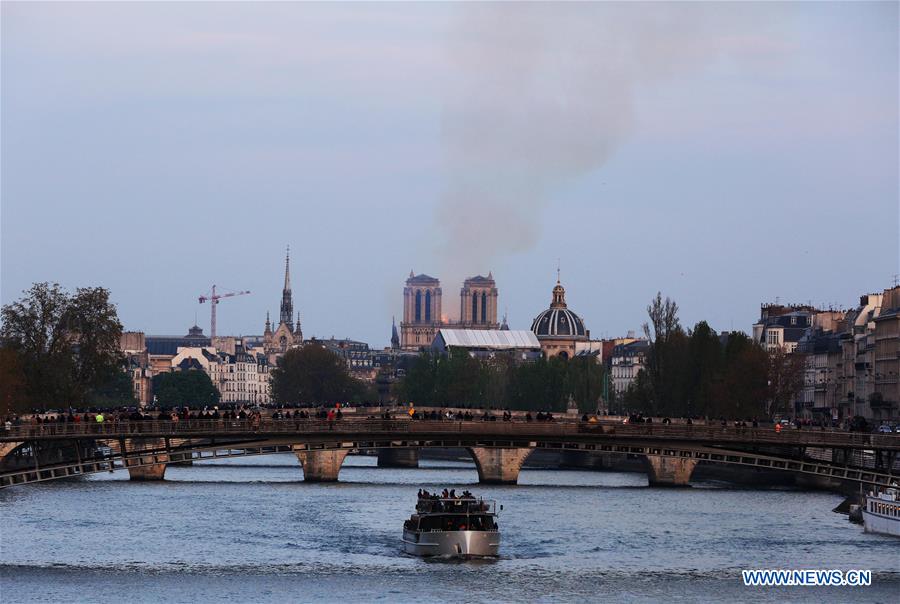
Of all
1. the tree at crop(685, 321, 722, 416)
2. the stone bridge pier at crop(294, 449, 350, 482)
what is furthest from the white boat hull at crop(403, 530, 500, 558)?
the tree at crop(685, 321, 722, 416)

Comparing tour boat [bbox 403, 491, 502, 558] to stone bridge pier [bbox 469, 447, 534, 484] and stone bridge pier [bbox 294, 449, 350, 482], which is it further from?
stone bridge pier [bbox 294, 449, 350, 482]

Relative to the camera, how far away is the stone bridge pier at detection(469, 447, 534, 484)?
121062 millimetres

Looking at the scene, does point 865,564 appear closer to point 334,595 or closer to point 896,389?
point 334,595

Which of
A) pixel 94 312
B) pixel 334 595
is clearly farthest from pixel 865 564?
pixel 94 312

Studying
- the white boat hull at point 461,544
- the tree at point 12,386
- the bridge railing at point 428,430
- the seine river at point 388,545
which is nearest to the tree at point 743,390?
the seine river at point 388,545

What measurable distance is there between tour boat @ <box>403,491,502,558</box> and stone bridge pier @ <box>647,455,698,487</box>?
4038 cm

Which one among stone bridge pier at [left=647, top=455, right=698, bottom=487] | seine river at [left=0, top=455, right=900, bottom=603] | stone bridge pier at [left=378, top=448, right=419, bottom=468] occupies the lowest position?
seine river at [left=0, top=455, right=900, bottom=603]

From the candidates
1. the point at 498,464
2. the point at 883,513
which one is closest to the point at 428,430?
the point at 883,513

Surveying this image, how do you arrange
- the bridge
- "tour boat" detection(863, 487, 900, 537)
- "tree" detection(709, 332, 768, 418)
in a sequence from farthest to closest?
"tree" detection(709, 332, 768, 418) → "tour boat" detection(863, 487, 900, 537) → the bridge

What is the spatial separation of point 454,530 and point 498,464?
1612 inches

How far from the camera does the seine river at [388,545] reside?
69.8 m

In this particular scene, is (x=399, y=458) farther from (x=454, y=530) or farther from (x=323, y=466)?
(x=454, y=530)

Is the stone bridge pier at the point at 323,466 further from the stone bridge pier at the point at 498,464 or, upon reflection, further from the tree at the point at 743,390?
the tree at the point at 743,390

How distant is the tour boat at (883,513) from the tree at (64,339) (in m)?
65.2
